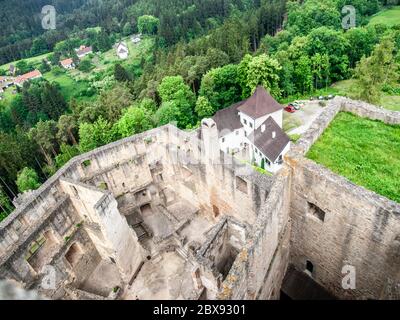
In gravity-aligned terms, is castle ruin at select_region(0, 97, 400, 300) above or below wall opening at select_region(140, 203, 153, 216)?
above

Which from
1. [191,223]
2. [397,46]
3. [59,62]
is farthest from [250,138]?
[59,62]

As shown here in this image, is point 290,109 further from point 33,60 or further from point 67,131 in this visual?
point 33,60

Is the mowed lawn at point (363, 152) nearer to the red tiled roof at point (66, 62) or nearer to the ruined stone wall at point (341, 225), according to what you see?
the ruined stone wall at point (341, 225)

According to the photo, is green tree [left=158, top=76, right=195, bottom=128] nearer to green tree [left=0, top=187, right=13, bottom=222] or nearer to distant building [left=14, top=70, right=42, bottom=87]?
green tree [left=0, top=187, right=13, bottom=222]

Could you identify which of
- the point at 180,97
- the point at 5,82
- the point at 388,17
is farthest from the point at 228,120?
the point at 5,82

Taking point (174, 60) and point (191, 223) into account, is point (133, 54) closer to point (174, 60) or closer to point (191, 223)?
point (174, 60)

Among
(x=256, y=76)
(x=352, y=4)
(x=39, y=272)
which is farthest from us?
(x=352, y=4)

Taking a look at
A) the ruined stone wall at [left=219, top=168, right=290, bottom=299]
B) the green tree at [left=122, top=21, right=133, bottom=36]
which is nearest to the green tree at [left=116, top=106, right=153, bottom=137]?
the ruined stone wall at [left=219, top=168, right=290, bottom=299]
